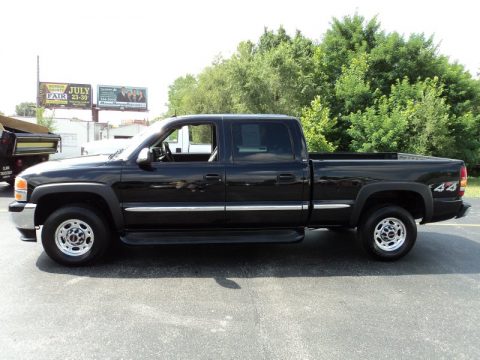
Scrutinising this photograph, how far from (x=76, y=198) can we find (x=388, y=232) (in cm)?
408

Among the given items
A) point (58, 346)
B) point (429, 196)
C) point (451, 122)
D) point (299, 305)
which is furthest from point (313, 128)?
point (58, 346)

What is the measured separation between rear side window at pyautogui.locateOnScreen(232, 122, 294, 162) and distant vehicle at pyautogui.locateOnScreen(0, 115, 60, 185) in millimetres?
7868

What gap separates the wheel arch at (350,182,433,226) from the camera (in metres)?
5.23

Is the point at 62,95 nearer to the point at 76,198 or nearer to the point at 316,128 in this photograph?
the point at 316,128

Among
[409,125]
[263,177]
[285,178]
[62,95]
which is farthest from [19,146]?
[62,95]

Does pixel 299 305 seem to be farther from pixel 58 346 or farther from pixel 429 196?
pixel 429 196

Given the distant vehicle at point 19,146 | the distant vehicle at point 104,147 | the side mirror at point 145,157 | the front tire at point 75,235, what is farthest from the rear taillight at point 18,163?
the side mirror at point 145,157

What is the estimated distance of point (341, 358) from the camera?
10.1ft

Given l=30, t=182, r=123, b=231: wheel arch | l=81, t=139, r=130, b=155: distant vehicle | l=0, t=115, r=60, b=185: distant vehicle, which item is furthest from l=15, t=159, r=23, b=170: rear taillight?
l=30, t=182, r=123, b=231: wheel arch

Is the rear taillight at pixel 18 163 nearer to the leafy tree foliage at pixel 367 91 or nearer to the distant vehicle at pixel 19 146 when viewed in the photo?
the distant vehicle at pixel 19 146

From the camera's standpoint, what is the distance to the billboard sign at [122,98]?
60.7 metres

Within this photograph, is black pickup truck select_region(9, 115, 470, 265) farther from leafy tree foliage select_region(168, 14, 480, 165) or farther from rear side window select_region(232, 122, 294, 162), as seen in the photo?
leafy tree foliage select_region(168, 14, 480, 165)

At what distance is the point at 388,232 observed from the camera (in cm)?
543

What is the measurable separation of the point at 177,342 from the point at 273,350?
78cm
